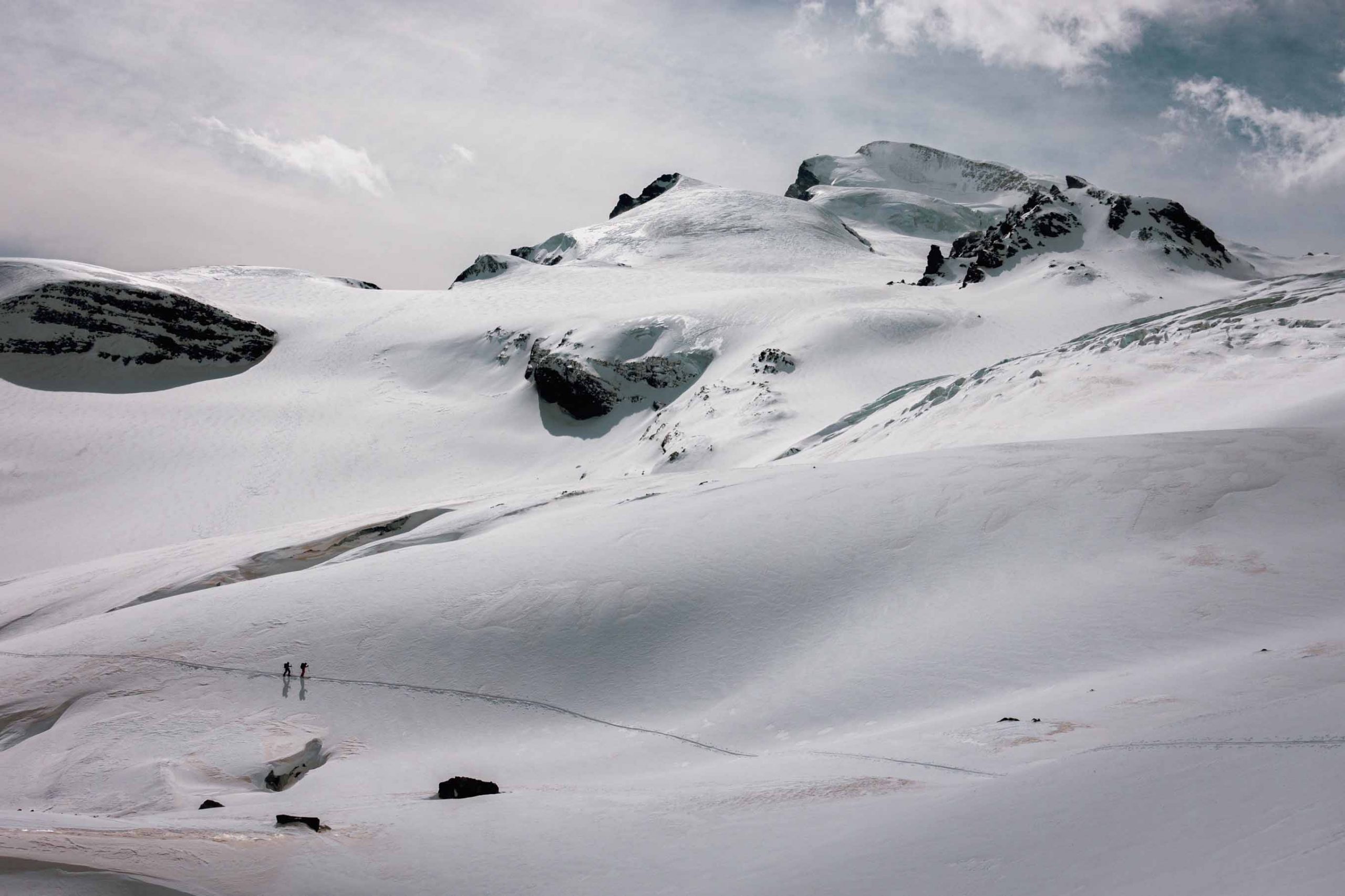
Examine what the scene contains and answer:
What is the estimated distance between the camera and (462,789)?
962 cm

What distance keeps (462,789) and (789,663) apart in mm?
5784

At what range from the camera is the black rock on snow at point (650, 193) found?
127062 millimetres

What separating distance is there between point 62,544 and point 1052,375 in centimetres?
4387

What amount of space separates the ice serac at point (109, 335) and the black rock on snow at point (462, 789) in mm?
60626

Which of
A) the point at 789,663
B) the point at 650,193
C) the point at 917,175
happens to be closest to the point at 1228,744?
the point at 789,663

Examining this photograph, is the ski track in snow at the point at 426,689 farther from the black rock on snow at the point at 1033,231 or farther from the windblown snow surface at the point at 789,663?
the black rock on snow at the point at 1033,231

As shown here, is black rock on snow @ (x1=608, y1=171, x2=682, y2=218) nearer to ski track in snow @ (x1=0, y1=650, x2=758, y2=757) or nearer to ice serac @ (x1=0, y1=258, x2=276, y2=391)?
ice serac @ (x1=0, y1=258, x2=276, y2=391)

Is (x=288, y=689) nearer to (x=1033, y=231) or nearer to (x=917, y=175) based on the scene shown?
(x=1033, y=231)

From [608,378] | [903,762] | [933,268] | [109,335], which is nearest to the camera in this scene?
[903,762]

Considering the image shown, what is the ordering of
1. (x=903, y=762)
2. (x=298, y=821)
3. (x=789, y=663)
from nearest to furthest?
(x=298, y=821) → (x=903, y=762) → (x=789, y=663)

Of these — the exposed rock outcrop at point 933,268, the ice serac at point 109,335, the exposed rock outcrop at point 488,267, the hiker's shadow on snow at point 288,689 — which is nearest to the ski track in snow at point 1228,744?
the hiker's shadow on snow at point 288,689

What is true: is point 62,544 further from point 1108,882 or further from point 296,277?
point 296,277

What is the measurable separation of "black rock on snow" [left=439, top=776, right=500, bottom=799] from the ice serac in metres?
60.6

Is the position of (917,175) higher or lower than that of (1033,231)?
higher
